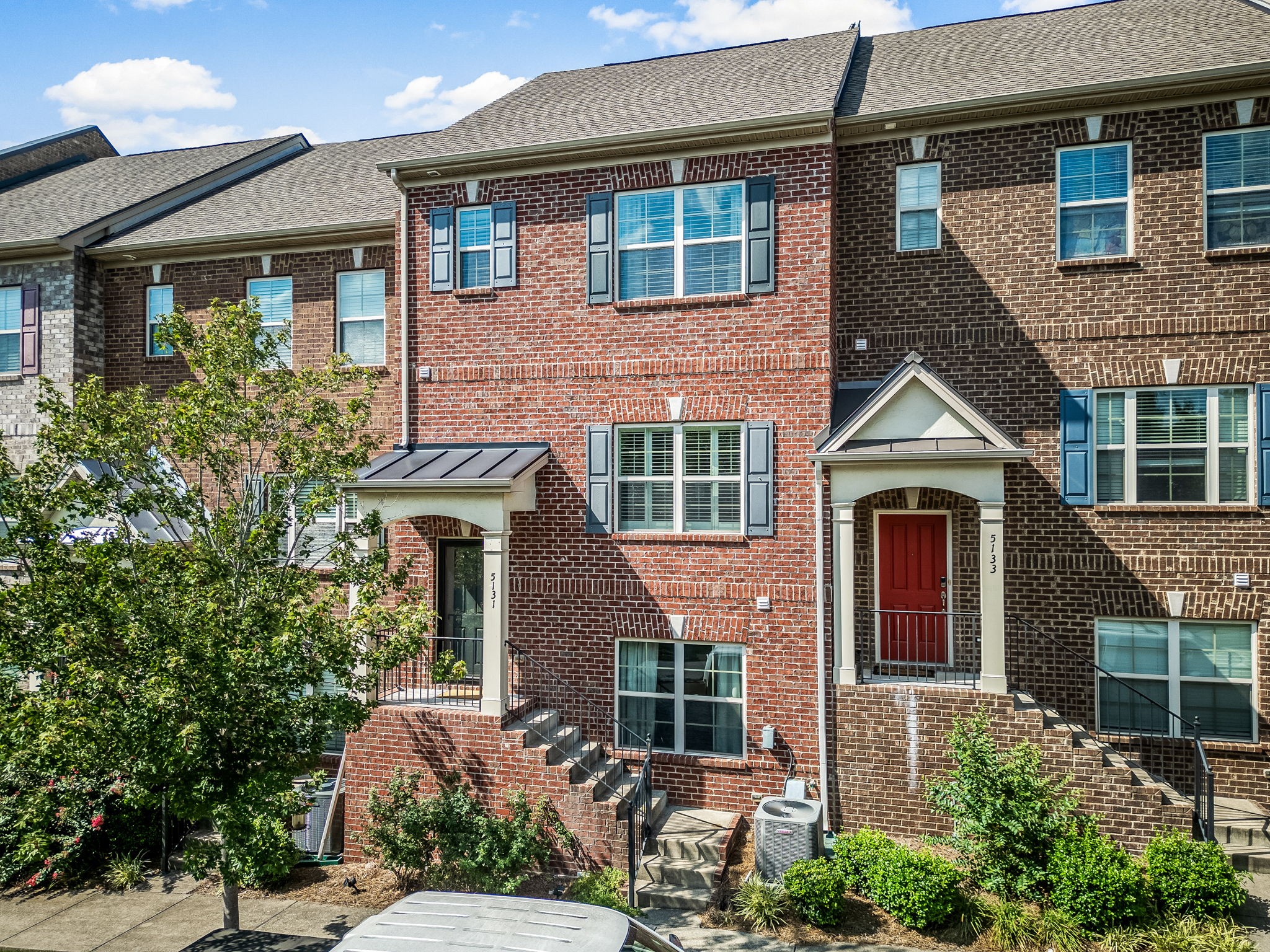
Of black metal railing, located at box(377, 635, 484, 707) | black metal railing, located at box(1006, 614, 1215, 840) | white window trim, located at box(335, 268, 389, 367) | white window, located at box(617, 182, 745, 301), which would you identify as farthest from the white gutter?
white window trim, located at box(335, 268, 389, 367)

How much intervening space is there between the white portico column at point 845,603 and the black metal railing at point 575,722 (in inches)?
106

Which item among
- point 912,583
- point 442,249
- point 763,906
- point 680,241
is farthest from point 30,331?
point 912,583

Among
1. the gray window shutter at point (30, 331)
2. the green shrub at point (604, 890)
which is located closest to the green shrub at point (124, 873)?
the green shrub at point (604, 890)

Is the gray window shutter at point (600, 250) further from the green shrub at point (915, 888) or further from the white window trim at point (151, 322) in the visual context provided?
the white window trim at point (151, 322)

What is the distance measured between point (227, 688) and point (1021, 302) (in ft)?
35.6

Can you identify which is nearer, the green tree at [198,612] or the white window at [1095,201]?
the green tree at [198,612]

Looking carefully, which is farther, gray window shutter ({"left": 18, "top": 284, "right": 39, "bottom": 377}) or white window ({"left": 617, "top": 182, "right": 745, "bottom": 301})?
gray window shutter ({"left": 18, "top": 284, "right": 39, "bottom": 377})

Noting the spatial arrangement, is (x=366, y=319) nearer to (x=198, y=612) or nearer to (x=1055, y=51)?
(x=198, y=612)

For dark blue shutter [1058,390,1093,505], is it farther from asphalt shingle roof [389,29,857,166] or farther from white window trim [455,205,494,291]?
white window trim [455,205,494,291]

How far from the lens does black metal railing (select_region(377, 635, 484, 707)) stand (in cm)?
1101

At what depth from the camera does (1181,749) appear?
11.2m

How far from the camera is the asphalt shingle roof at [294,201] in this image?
15141mm

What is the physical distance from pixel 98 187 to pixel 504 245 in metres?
11.6

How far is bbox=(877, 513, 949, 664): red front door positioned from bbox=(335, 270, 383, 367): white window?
8.85 m
